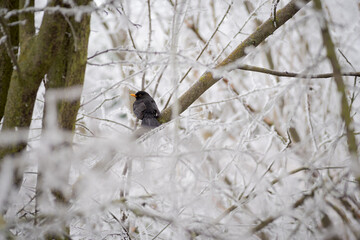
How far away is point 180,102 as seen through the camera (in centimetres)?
197

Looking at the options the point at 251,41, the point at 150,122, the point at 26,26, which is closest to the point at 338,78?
the point at 251,41

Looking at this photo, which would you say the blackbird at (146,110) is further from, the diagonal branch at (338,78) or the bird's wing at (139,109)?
the diagonal branch at (338,78)

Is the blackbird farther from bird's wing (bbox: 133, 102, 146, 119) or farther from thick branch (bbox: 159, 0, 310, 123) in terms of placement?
thick branch (bbox: 159, 0, 310, 123)

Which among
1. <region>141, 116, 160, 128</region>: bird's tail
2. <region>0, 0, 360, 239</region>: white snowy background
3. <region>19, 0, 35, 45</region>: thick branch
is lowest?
<region>0, 0, 360, 239</region>: white snowy background

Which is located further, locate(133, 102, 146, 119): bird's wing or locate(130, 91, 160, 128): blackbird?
locate(133, 102, 146, 119): bird's wing

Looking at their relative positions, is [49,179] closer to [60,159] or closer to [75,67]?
[60,159]

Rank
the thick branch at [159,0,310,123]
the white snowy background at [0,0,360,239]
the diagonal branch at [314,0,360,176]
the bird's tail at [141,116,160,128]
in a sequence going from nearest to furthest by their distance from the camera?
1. the diagonal branch at [314,0,360,176]
2. the white snowy background at [0,0,360,239]
3. the thick branch at [159,0,310,123]
4. the bird's tail at [141,116,160,128]

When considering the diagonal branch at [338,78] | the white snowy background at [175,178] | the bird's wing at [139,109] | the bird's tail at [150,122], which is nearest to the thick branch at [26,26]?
the white snowy background at [175,178]

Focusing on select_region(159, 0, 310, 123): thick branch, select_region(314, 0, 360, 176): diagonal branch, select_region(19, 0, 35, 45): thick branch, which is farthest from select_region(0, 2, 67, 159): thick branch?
select_region(314, 0, 360, 176): diagonal branch

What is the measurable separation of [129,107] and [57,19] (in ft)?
6.23

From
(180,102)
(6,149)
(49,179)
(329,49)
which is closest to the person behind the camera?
(329,49)

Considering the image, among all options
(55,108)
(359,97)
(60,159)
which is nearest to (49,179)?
(60,159)

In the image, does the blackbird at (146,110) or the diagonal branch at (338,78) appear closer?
the diagonal branch at (338,78)

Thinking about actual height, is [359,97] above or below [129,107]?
below
